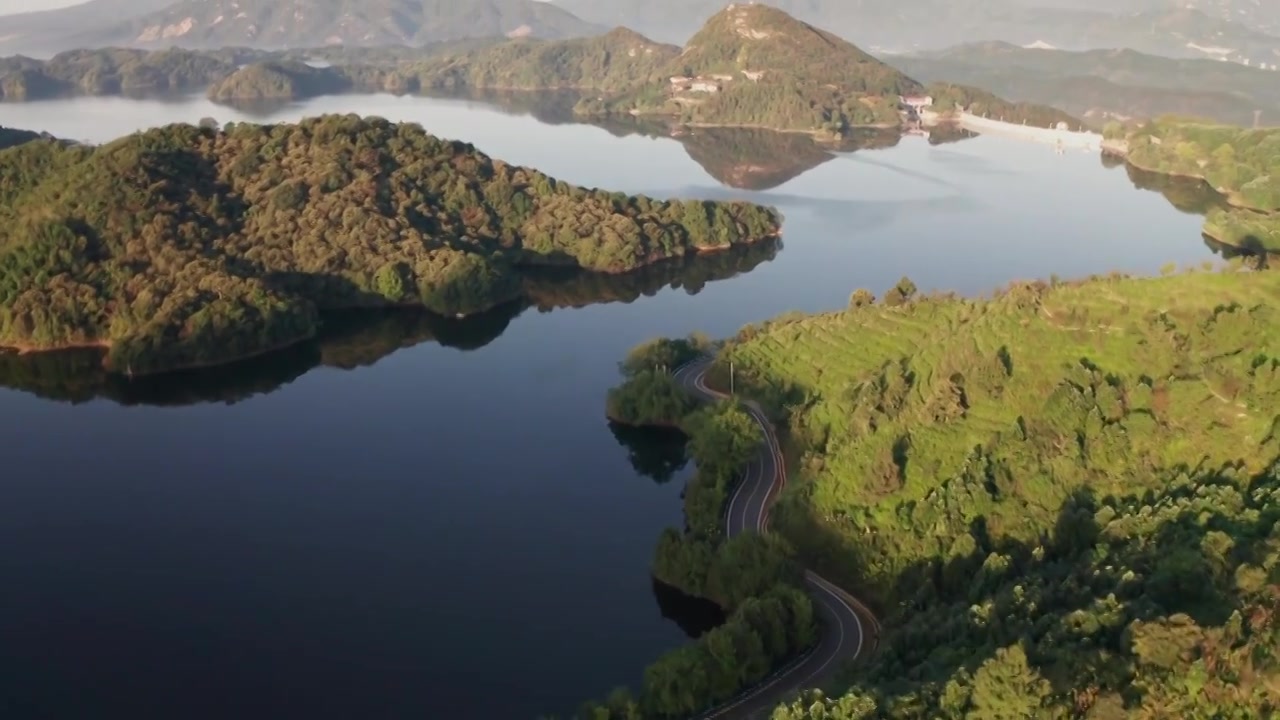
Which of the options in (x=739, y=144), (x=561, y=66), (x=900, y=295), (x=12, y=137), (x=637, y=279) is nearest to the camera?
(x=900, y=295)

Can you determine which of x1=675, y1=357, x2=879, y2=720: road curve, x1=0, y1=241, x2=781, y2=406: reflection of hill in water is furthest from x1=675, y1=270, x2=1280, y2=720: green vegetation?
x1=0, y1=241, x2=781, y2=406: reflection of hill in water

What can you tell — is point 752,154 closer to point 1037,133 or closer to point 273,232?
point 1037,133

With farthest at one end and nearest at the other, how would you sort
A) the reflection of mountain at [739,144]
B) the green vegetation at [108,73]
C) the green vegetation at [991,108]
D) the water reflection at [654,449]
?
the green vegetation at [108,73] < the green vegetation at [991,108] < the reflection of mountain at [739,144] < the water reflection at [654,449]

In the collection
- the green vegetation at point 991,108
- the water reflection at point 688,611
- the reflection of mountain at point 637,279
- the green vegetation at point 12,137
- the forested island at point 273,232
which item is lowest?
the water reflection at point 688,611

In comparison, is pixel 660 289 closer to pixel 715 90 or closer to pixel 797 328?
pixel 797 328

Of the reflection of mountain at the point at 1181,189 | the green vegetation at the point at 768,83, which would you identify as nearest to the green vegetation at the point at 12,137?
the green vegetation at the point at 768,83

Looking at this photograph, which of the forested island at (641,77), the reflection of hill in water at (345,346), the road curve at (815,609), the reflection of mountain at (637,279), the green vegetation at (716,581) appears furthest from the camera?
the forested island at (641,77)

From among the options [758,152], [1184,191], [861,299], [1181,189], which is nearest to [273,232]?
[861,299]

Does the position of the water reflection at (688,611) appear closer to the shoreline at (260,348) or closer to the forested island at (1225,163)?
the shoreline at (260,348)
